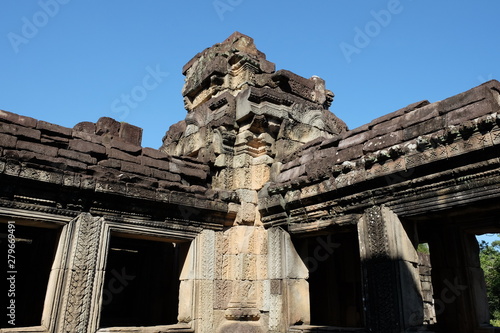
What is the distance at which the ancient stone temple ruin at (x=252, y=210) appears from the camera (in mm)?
4480

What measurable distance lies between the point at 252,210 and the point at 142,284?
3.24 metres

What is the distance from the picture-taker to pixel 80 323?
15.6 feet

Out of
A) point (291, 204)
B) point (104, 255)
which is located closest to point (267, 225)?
point (291, 204)

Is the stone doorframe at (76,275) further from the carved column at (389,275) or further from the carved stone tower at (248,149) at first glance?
the carved column at (389,275)

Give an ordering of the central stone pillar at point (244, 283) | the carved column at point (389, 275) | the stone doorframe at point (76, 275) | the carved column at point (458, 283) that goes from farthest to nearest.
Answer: the carved column at point (458, 283) < the central stone pillar at point (244, 283) < the stone doorframe at point (76, 275) < the carved column at point (389, 275)

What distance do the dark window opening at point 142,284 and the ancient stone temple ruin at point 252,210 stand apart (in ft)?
0.12

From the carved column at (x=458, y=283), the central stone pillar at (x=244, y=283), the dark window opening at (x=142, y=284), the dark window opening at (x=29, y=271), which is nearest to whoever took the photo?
the central stone pillar at (x=244, y=283)

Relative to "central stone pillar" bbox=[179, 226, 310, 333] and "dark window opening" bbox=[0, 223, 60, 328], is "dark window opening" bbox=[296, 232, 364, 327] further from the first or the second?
"dark window opening" bbox=[0, 223, 60, 328]

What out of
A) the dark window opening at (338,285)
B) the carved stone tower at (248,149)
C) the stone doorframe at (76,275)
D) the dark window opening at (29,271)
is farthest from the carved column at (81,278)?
the dark window opening at (338,285)

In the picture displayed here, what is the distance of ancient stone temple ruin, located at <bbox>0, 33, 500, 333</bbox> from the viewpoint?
4.48m

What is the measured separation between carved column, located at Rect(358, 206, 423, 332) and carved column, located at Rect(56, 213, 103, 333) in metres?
3.29

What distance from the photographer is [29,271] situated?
23.8 ft

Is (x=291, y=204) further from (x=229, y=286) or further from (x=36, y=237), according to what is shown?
(x=36, y=237)

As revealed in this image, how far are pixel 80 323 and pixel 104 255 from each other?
0.83m
